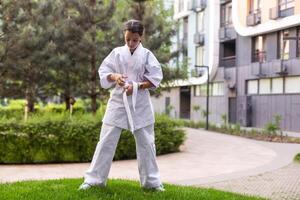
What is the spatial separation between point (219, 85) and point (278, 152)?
2046 cm

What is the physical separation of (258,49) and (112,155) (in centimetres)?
2607

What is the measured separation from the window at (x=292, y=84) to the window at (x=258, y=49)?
9.43 ft

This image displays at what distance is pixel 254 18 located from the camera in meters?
29.3

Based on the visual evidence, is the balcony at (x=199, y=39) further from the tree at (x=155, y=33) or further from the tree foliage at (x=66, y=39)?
the tree foliage at (x=66, y=39)

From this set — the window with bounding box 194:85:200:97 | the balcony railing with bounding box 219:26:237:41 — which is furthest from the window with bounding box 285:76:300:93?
the window with bounding box 194:85:200:97

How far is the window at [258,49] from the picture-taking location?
2995cm

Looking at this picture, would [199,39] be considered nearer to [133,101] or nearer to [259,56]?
[259,56]

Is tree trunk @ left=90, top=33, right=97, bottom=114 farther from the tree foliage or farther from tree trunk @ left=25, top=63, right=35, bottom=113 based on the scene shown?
tree trunk @ left=25, top=63, right=35, bottom=113

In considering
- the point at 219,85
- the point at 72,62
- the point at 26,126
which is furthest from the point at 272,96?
the point at 26,126

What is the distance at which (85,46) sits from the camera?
1525 cm

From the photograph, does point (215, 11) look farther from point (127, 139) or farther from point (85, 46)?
point (127, 139)

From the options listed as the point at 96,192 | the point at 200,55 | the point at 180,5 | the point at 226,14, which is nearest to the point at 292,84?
the point at 226,14

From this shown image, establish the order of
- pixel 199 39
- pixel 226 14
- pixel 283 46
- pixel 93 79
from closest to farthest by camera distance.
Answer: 1. pixel 93 79
2. pixel 283 46
3. pixel 226 14
4. pixel 199 39

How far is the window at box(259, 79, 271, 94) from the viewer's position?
29.3m
